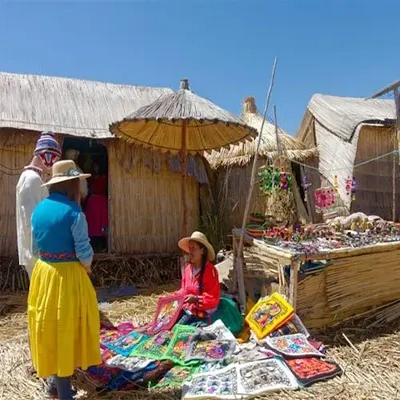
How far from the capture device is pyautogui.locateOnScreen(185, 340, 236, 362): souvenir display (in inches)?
134

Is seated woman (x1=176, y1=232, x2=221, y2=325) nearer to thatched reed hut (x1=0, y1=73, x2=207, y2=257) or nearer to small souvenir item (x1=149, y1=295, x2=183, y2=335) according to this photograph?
small souvenir item (x1=149, y1=295, x2=183, y2=335)

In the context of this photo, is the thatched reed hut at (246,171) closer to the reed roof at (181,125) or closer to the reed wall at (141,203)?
the reed wall at (141,203)

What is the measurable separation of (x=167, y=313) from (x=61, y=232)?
1771mm

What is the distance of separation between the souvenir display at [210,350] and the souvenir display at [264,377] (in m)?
0.24

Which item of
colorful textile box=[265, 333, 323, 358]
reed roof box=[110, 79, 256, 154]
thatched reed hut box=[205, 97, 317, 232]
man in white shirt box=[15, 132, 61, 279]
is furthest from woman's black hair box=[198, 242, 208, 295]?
thatched reed hut box=[205, 97, 317, 232]

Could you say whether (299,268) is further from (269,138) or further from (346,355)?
(269,138)

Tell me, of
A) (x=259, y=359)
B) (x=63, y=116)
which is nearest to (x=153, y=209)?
(x=63, y=116)

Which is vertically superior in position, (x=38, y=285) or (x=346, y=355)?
(x=38, y=285)

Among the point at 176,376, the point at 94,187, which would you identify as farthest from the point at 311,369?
the point at 94,187

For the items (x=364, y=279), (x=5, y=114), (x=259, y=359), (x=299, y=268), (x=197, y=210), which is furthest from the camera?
(x=197, y=210)

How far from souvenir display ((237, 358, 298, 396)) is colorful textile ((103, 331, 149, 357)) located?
93 centimetres

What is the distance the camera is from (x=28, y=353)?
12.9ft

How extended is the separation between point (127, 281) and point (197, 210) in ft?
5.61

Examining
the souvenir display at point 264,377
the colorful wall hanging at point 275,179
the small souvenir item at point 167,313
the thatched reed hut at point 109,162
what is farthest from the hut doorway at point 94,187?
the souvenir display at point 264,377
